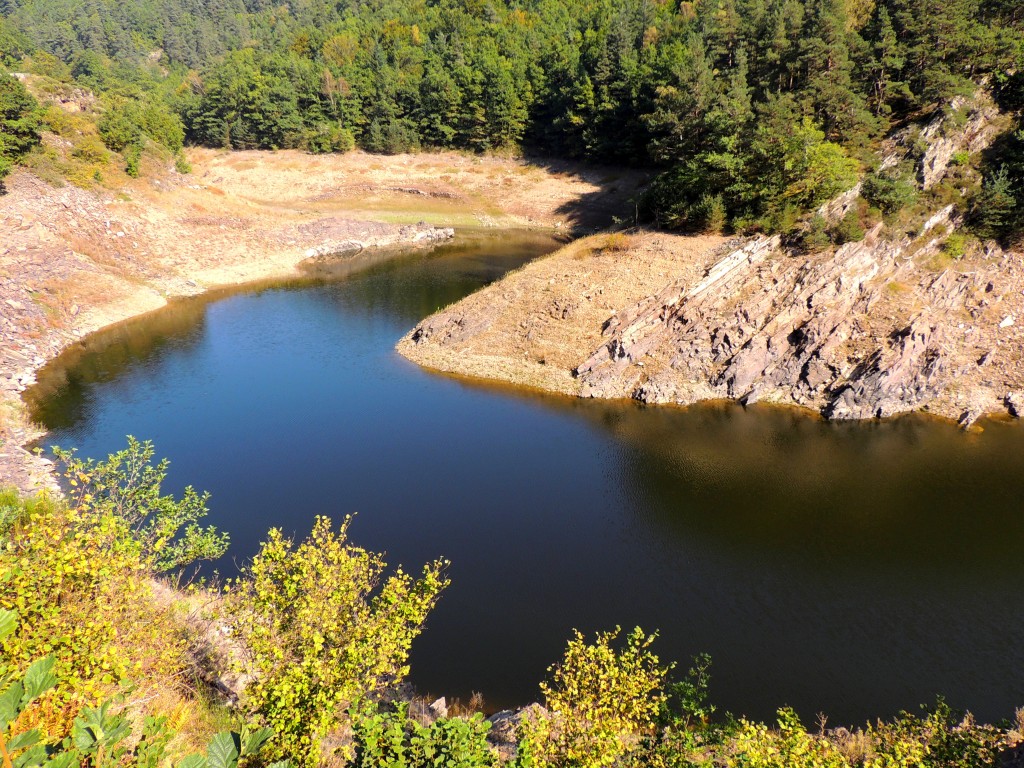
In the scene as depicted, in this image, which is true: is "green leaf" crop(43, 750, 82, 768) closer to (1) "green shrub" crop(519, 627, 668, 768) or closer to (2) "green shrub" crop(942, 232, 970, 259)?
(1) "green shrub" crop(519, 627, 668, 768)

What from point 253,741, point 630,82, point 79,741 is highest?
point 630,82

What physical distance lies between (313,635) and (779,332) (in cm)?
4018

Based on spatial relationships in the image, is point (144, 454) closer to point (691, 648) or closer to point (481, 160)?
point (691, 648)

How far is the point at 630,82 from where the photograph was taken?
9506 centimetres

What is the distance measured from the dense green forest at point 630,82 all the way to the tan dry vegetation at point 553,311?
18.2 feet

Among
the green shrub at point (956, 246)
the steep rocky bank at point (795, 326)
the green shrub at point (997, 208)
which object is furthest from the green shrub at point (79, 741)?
the green shrub at point (997, 208)

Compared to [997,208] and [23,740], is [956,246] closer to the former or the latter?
[997,208]

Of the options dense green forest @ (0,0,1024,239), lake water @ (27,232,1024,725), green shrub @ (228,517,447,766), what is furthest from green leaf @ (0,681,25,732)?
dense green forest @ (0,0,1024,239)

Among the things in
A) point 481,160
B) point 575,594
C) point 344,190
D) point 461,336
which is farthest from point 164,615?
point 481,160

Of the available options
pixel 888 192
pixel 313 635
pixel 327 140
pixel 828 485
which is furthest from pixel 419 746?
pixel 327 140

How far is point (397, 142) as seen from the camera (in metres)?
113

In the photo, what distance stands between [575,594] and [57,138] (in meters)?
84.3

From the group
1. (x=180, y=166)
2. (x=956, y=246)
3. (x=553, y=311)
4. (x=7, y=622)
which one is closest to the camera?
(x=7, y=622)

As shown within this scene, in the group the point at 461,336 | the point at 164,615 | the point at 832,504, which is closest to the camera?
the point at 164,615
